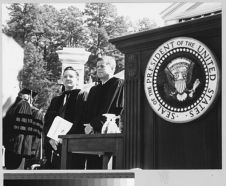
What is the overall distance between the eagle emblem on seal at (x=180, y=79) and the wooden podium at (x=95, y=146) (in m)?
0.49

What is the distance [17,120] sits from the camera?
3.55m

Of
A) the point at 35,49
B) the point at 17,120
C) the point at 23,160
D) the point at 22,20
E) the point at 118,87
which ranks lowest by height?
the point at 23,160

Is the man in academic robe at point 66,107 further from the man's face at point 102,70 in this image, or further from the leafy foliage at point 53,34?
the man's face at point 102,70

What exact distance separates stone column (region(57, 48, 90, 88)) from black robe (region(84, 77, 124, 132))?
0.46 feet

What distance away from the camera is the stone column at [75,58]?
3531mm

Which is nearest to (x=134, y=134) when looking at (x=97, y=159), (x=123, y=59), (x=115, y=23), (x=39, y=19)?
(x=97, y=159)

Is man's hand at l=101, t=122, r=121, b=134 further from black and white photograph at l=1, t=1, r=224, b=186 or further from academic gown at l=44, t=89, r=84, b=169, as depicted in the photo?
academic gown at l=44, t=89, r=84, b=169

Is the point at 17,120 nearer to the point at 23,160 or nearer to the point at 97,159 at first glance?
the point at 23,160

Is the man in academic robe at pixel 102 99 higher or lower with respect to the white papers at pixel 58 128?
higher

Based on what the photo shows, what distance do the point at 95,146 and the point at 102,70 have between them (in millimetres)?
575

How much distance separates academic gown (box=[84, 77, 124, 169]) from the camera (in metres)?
3.42

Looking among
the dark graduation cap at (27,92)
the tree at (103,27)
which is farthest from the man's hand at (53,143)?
the tree at (103,27)

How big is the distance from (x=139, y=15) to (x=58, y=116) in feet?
3.17

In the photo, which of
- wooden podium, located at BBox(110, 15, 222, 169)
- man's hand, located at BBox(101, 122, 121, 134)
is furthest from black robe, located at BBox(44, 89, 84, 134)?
wooden podium, located at BBox(110, 15, 222, 169)
